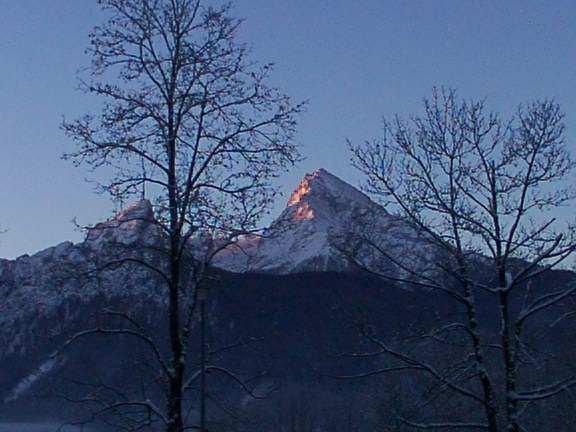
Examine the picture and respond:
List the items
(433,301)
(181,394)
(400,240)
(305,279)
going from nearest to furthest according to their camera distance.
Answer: (181,394) → (400,240) → (433,301) → (305,279)

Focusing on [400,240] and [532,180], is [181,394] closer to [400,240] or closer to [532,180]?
[400,240]

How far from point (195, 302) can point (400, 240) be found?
4502mm

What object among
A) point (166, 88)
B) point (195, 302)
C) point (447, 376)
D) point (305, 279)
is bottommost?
point (447, 376)

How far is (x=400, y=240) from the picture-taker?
17.8m

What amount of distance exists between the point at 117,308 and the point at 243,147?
3.55 m

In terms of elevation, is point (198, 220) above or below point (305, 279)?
below

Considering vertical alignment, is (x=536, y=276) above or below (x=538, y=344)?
above

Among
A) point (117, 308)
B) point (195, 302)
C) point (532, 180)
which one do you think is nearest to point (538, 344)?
point (532, 180)

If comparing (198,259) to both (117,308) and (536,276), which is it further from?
(536,276)

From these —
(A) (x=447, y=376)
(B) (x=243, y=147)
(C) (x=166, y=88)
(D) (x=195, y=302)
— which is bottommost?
(A) (x=447, y=376)

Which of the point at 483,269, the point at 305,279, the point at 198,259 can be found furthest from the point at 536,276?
A: the point at 305,279

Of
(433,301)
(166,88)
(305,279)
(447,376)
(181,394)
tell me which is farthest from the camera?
(305,279)

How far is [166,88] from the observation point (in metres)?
15.7

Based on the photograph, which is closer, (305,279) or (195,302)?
(195,302)
